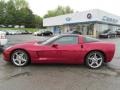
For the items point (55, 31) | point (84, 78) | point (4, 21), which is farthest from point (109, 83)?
point (4, 21)

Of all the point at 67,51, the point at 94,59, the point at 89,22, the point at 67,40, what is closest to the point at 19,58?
the point at 67,51

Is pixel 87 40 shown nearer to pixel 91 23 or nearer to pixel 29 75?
pixel 29 75

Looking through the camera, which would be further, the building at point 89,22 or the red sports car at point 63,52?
the building at point 89,22

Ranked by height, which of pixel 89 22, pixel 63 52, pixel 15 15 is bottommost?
pixel 63 52

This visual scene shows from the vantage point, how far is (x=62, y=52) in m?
7.25

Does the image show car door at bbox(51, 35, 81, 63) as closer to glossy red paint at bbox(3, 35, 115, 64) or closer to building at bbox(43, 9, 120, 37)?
glossy red paint at bbox(3, 35, 115, 64)

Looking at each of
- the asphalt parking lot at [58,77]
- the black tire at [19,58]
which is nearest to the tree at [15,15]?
the black tire at [19,58]

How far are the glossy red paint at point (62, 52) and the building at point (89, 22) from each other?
26.7m

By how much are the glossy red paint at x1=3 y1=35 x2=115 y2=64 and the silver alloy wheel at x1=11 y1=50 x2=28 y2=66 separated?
15 centimetres

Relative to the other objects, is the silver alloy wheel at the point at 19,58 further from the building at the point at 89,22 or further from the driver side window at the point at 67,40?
the building at the point at 89,22

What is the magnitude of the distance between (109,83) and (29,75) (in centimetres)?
240

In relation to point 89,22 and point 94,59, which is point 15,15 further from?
point 94,59

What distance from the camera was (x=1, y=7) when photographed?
8094cm

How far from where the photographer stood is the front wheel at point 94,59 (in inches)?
290
